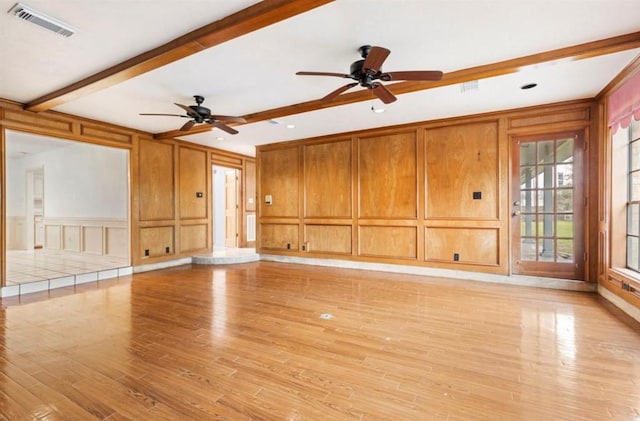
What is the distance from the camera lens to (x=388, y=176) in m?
5.59

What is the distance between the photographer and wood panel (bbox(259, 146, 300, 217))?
662cm

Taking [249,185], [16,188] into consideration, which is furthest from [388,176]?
[16,188]

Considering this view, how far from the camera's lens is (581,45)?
2.74 metres

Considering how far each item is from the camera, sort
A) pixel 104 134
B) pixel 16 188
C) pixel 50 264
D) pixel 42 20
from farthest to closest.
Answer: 1. pixel 16 188
2. pixel 50 264
3. pixel 104 134
4. pixel 42 20

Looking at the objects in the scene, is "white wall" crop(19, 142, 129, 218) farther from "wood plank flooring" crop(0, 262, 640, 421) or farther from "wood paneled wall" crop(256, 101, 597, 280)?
"wood paneled wall" crop(256, 101, 597, 280)

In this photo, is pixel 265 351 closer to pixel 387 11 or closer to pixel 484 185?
pixel 387 11

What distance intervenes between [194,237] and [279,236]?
1902 mm

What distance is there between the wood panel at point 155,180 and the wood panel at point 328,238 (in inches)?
115

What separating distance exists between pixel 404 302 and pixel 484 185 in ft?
7.94

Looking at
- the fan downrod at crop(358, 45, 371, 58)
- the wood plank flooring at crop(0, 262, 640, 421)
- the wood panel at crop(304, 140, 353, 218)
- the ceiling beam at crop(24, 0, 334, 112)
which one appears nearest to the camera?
the wood plank flooring at crop(0, 262, 640, 421)

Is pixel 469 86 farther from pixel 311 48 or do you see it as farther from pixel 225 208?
pixel 225 208

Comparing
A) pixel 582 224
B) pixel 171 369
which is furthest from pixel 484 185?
pixel 171 369

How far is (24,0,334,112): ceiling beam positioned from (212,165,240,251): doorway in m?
4.77

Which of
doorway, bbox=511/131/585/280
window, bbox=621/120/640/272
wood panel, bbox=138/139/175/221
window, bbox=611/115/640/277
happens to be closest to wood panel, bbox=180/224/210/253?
wood panel, bbox=138/139/175/221
